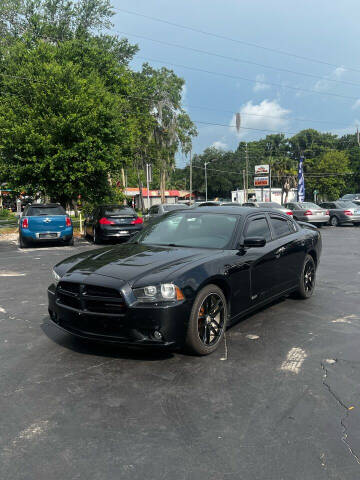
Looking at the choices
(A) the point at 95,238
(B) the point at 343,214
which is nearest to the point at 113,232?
(A) the point at 95,238

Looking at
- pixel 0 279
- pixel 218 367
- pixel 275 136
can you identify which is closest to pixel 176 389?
pixel 218 367

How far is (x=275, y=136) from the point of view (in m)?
121

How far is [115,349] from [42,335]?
109 centimetres

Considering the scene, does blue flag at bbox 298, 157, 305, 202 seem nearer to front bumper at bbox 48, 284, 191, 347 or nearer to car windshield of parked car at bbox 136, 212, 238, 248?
car windshield of parked car at bbox 136, 212, 238, 248

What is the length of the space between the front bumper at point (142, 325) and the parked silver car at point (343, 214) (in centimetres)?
2337

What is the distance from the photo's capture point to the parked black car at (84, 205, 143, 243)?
15.8 m

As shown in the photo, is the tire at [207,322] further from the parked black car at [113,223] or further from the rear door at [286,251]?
the parked black car at [113,223]

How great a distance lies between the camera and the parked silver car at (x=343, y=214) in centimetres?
2511

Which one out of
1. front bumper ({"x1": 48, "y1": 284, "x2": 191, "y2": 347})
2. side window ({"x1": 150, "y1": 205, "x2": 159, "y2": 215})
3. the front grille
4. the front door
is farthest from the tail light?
front bumper ({"x1": 48, "y1": 284, "x2": 191, "y2": 347})

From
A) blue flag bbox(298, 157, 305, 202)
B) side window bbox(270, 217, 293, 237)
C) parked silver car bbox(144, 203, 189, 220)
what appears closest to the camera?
side window bbox(270, 217, 293, 237)

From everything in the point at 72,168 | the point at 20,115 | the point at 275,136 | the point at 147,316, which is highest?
the point at 275,136

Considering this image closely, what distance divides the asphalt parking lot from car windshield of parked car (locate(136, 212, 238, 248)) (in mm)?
1151

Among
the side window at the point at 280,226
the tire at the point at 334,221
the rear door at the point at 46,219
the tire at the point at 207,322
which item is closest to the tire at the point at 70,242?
the rear door at the point at 46,219

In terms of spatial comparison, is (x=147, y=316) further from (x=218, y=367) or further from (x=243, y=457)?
(x=243, y=457)
